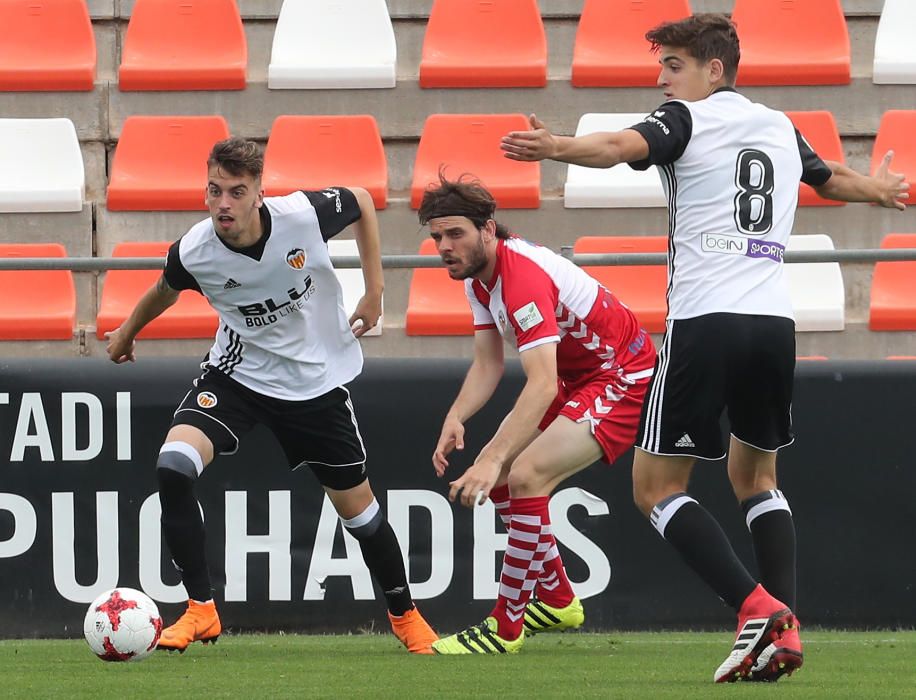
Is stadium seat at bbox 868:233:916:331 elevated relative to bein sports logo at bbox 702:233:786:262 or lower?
lower

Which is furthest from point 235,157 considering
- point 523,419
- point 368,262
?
point 523,419

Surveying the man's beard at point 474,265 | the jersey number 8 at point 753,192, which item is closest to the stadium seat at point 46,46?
the man's beard at point 474,265

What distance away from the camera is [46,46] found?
9.07 m

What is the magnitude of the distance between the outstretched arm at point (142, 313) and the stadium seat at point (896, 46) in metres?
5.21

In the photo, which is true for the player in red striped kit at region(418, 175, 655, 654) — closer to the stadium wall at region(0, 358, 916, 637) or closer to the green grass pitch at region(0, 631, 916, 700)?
the green grass pitch at region(0, 631, 916, 700)

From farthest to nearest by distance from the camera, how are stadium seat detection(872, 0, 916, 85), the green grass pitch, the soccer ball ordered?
stadium seat detection(872, 0, 916, 85) < the soccer ball < the green grass pitch

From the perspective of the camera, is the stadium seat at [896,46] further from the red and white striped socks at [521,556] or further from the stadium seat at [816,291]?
the red and white striped socks at [521,556]

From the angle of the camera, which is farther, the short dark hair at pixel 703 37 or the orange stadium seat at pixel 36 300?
the orange stadium seat at pixel 36 300

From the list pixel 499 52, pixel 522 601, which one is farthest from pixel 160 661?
pixel 499 52

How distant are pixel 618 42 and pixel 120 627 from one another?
5.48 metres

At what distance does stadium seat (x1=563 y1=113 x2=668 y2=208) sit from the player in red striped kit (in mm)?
2805

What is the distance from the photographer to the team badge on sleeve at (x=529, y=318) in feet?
16.6

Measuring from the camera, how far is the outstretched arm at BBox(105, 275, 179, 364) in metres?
5.52

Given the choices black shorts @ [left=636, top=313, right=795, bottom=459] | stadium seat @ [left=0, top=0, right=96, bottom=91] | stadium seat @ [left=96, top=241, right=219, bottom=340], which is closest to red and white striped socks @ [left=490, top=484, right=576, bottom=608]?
black shorts @ [left=636, top=313, right=795, bottom=459]
